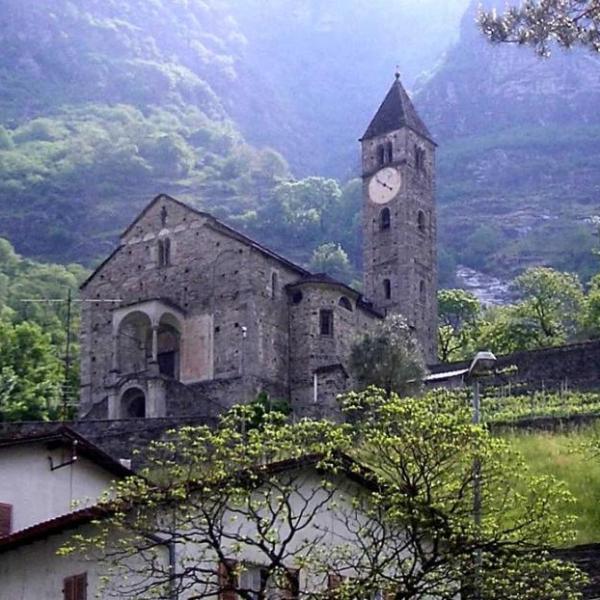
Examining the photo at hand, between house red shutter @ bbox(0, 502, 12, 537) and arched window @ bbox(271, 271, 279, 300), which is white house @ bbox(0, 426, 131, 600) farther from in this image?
arched window @ bbox(271, 271, 279, 300)

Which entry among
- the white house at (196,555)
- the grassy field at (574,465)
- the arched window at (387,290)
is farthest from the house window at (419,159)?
the white house at (196,555)

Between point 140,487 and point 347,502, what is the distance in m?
4.06

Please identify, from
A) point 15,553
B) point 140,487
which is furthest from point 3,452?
point 140,487

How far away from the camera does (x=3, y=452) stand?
29.5 m

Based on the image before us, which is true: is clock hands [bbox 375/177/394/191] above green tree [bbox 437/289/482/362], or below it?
below

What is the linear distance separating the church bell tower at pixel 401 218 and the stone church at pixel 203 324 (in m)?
4.88

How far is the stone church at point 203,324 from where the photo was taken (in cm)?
6322

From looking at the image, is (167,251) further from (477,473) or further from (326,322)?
(477,473)

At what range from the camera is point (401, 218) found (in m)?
78.1

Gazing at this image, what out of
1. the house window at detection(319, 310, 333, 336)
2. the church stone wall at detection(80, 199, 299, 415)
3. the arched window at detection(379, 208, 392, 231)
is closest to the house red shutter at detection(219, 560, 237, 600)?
the church stone wall at detection(80, 199, 299, 415)

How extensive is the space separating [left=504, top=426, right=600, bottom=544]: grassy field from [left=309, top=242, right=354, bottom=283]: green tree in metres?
109

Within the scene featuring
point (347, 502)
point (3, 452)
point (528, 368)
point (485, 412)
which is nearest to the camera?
point (347, 502)

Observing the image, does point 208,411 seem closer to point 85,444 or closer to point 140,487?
point 85,444

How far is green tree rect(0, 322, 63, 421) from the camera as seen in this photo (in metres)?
64.2
